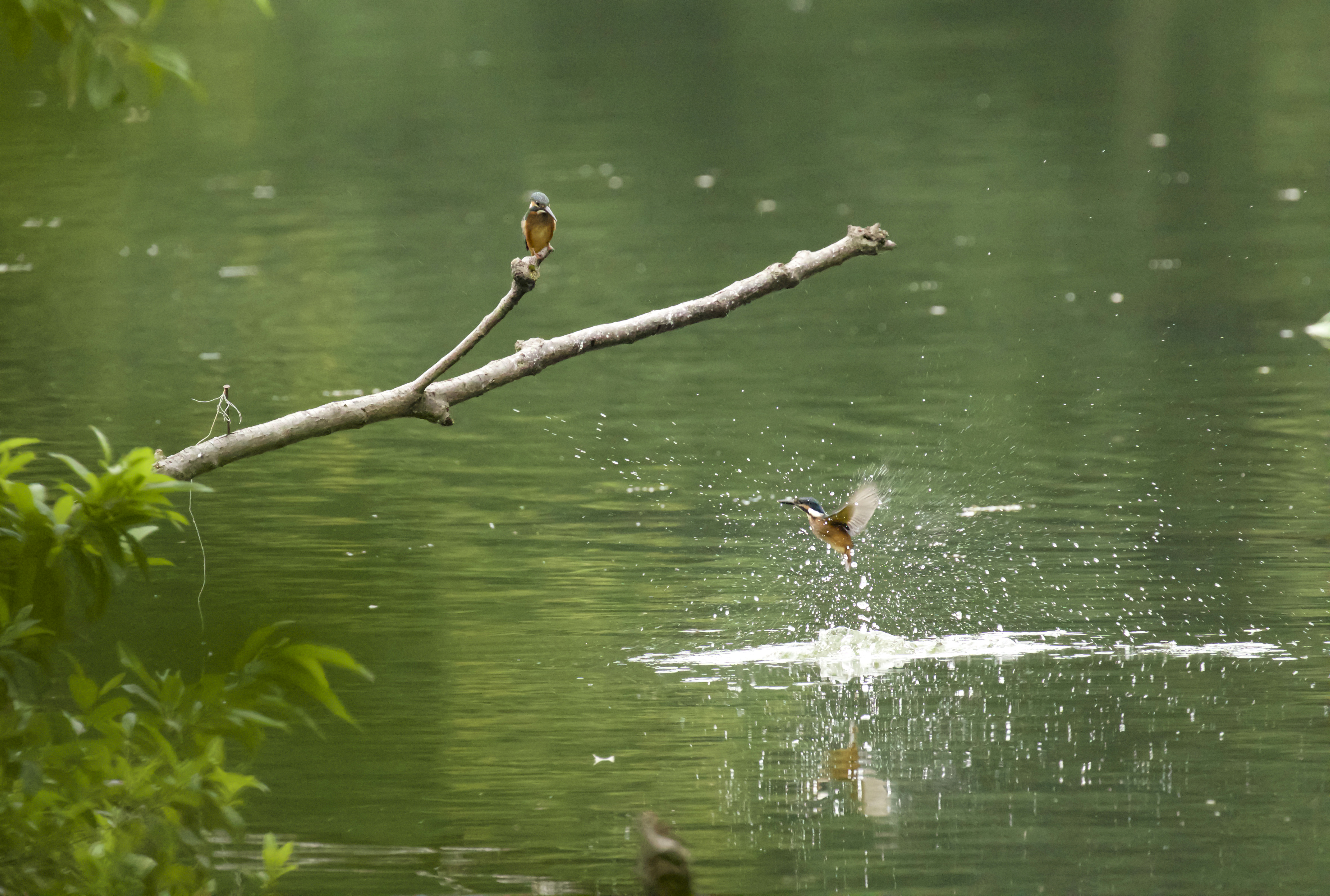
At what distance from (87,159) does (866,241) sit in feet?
66.6

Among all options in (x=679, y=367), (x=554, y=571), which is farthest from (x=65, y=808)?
(x=679, y=367)

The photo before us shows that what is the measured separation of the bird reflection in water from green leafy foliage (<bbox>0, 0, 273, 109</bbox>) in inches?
137

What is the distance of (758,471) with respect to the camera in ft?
32.4

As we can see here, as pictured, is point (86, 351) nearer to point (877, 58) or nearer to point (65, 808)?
point (65, 808)

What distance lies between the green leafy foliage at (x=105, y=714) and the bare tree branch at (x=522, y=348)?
4.58ft

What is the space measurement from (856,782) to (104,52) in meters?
3.73

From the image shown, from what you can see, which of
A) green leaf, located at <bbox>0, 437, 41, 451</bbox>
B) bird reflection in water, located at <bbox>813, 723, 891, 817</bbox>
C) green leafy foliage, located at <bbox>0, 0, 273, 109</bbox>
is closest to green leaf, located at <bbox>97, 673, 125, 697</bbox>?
green leaf, located at <bbox>0, 437, 41, 451</bbox>

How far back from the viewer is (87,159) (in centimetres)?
2314

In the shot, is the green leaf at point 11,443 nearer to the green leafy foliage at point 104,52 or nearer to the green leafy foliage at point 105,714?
the green leafy foliage at point 105,714

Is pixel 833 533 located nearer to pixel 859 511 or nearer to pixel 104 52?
pixel 859 511

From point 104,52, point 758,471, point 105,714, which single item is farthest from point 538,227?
point 758,471

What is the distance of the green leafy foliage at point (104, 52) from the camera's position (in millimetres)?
2475

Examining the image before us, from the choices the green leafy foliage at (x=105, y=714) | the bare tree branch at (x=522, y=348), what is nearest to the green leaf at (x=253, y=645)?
the green leafy foliage at (x=105, y=714)

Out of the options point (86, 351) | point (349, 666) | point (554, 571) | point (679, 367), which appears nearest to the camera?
point (349, 666)
